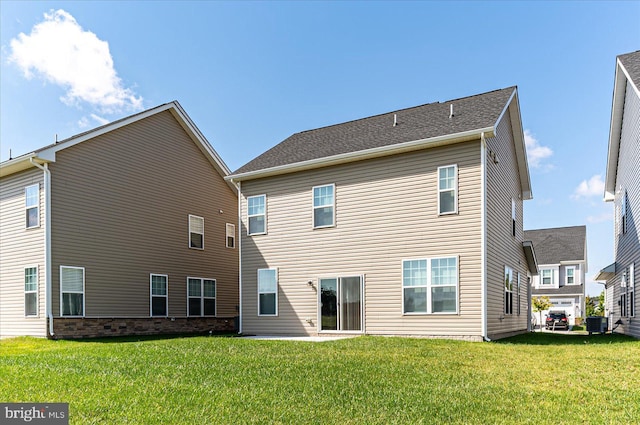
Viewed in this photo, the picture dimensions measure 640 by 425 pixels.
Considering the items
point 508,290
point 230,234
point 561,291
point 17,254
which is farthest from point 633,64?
point 561,291

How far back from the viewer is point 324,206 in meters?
15.2

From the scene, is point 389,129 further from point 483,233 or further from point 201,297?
point 201,297

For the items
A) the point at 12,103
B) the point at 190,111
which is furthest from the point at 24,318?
the point at 190,111

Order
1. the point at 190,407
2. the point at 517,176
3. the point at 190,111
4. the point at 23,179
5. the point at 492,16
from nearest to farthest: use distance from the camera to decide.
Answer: the point at 190,407 < the point at 492,16 < the point at 23,179 < the point at 517,176 < the point at 190,111

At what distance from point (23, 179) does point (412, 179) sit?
11898 millimetres

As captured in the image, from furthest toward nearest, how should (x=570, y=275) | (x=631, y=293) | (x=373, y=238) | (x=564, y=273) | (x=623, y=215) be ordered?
(x=564, y=273) < (x=570, y=275) < (x=623, y=215) < (x=631, y=293) < (x=373, y=238)

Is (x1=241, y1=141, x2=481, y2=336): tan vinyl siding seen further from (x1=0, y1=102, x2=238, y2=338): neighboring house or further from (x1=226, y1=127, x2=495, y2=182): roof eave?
(x1=0, y1=102, x2=238, y2=338): neighboring house

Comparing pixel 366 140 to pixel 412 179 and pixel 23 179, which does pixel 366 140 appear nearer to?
pixel 412 179

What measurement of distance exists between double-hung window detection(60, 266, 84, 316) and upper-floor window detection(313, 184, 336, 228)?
731cm

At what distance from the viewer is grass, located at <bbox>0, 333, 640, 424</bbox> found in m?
5.10

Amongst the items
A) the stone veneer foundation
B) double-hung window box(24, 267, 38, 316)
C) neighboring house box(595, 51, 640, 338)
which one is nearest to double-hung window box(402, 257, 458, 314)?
neighboring house box(595, 51, 640, 338)

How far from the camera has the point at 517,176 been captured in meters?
18.1

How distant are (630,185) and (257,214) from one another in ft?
38.9

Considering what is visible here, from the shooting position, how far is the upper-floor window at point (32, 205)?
15.0 meters
